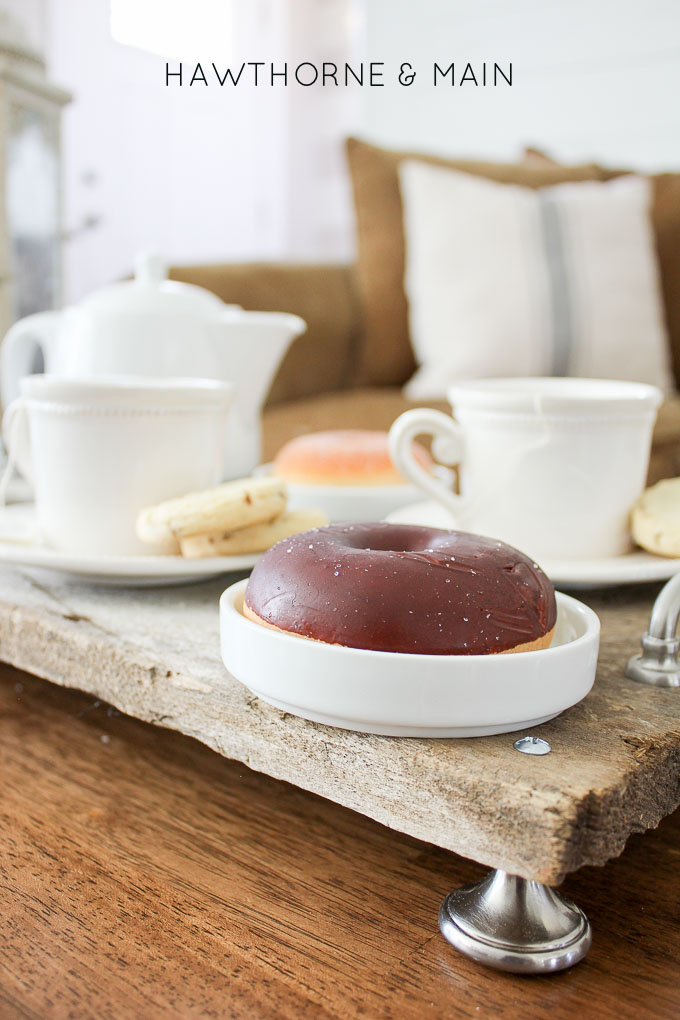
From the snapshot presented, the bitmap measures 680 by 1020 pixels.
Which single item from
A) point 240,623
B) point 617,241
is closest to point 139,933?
point 240,623

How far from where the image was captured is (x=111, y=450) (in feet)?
2.00

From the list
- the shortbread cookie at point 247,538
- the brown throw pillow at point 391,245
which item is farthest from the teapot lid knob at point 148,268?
the brown throw pillow at point 391,245

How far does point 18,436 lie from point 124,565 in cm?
16

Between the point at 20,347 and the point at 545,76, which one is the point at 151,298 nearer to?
the point at 20,347

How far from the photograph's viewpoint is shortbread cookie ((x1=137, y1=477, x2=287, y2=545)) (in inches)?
22.8

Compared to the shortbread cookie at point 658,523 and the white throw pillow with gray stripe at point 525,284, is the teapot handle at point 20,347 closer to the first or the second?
the shortbread cookie at point 658,523

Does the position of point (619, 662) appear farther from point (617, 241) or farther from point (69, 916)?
point (617, 241)

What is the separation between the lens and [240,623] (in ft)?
1.38

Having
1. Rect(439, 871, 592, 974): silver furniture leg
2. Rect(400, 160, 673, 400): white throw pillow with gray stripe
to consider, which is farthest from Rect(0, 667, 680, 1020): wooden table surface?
Rect(400, 160, 673, 400): white throw pillow with gray stripe

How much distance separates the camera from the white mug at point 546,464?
23.3 inches

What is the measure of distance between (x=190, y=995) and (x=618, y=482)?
15.7 inches

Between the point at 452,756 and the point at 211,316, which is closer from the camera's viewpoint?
the point at 452,756

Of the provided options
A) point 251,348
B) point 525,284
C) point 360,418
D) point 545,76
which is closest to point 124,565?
point 251,348

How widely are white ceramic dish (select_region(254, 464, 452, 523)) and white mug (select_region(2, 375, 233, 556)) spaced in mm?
131
